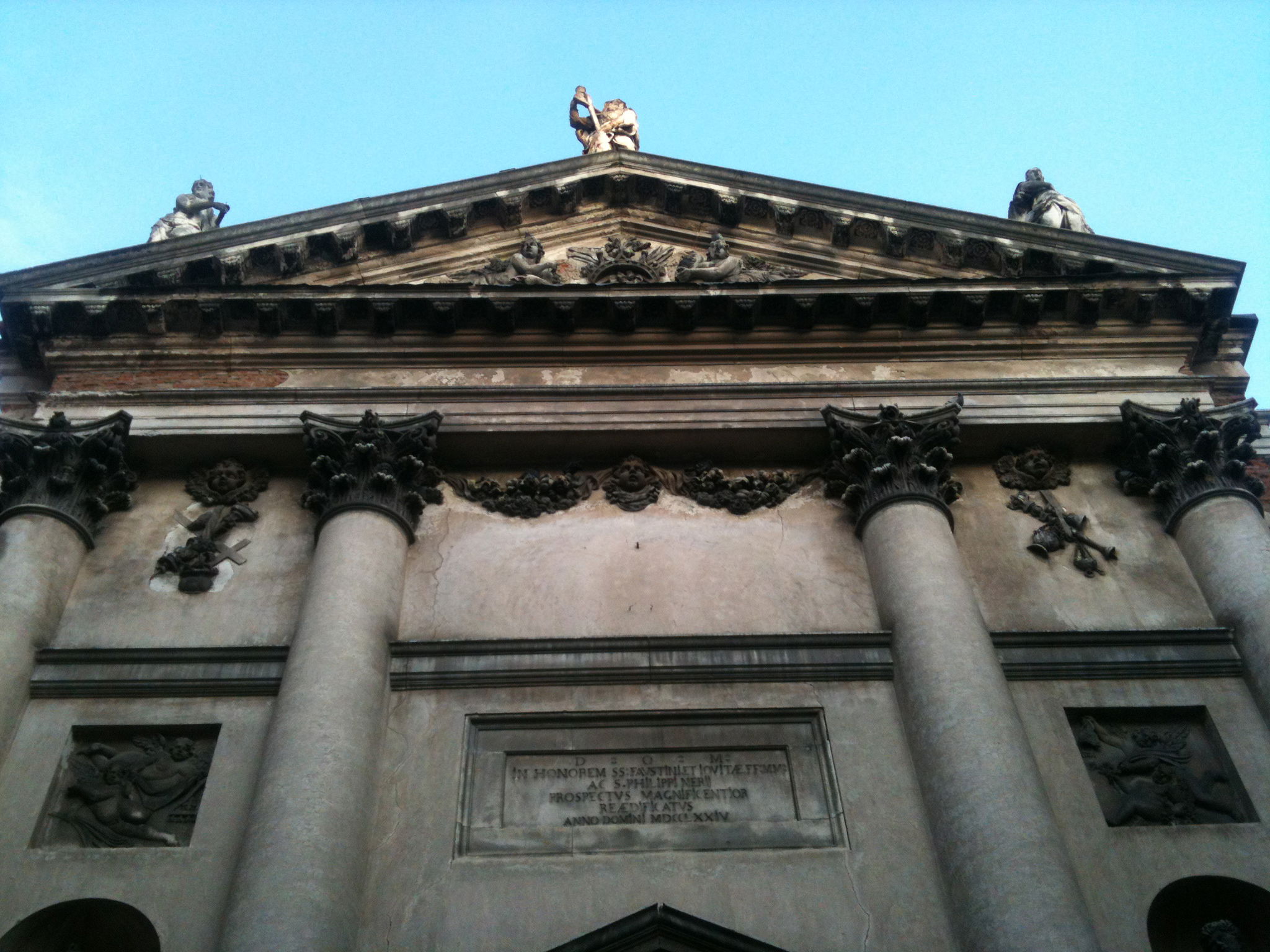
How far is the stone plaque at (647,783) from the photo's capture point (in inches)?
381

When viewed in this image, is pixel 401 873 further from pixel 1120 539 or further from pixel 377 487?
pixel 1120 539

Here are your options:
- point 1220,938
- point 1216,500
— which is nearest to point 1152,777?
point 1220,938

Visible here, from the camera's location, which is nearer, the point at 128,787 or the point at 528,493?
the point at 128,787

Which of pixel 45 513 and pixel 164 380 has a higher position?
pixel 164 380

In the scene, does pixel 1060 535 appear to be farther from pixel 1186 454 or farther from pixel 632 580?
pixel 632 580

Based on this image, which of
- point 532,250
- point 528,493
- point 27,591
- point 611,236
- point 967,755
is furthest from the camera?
point 611,236

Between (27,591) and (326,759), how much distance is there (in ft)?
12.0

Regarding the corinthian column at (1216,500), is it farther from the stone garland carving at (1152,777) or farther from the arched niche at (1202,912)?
the arched niche at (1202,912)

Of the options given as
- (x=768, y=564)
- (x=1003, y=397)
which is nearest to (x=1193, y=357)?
(x=1003, y=397)

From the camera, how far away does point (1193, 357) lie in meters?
13.7

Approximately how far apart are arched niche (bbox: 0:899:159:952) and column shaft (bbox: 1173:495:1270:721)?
30.7 feet

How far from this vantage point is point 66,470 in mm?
11977

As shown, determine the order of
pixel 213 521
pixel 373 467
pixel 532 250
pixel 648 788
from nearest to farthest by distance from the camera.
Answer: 1. pixel 648 788
2. pixel 373 467
3. pixel 213 521
4. pixel 532 250

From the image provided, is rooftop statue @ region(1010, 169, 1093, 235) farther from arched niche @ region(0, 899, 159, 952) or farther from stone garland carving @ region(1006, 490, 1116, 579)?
arched niche @ region(0, 899, 159, 952)
